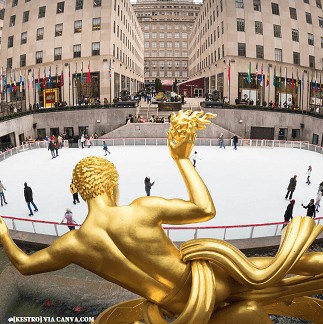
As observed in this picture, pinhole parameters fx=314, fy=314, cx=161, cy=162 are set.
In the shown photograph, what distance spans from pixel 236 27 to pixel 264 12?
157 inches

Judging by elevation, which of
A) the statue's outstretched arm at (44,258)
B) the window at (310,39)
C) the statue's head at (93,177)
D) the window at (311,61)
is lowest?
the statue's outstretched arm at (44,258)

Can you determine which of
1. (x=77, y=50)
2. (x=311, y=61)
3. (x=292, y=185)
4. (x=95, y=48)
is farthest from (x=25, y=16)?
(x=292, y=185)

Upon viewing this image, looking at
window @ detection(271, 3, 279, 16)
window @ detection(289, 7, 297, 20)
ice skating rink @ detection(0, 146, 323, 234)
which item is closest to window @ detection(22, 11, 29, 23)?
ice skating rink @ detection(0, 146, 323, 234)

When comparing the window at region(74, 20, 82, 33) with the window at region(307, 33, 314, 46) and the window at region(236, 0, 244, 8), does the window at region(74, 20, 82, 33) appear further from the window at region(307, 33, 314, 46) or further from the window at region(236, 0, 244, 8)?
the window at region(307, 33, 314, 46)

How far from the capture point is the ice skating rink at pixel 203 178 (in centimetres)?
1113

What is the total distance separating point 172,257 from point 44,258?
122 centimetres

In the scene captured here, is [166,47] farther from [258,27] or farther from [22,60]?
[22,60]

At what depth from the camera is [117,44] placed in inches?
1529

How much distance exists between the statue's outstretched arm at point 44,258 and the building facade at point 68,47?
103 ft

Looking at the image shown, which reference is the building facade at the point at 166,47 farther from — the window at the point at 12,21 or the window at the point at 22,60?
the window at the point at 22,60

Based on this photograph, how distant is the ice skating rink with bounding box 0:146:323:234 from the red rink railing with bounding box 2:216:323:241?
1.72 meters

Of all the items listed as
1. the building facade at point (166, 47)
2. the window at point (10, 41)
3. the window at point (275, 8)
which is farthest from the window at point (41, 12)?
the building facade at point (166, 47)

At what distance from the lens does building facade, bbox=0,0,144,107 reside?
35.3 meters

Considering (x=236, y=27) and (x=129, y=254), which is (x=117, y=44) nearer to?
(x=236, y=27)
